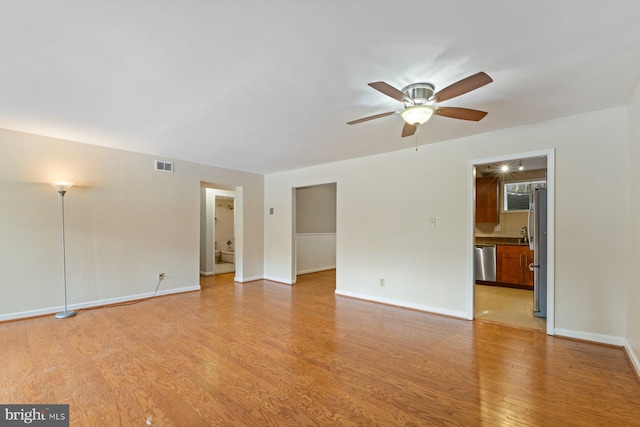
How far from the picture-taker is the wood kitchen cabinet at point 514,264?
17.6ft

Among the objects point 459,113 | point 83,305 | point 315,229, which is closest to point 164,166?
point 83,305

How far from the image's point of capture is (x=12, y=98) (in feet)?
8.66

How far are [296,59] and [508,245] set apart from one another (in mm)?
5556

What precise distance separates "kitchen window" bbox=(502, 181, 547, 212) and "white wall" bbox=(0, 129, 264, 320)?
6.31m

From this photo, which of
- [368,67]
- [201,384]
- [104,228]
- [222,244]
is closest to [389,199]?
[368,67]

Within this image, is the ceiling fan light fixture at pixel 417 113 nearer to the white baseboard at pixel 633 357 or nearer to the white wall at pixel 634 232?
the white wall at pixel 634 232

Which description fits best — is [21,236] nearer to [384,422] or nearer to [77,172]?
[77,172]

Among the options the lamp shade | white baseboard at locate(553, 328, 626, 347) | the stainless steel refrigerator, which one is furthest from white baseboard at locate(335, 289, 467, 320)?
the lamp shade

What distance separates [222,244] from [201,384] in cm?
672

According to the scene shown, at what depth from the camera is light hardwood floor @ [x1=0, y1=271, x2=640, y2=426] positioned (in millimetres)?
1863

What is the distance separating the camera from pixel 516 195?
6.05 metres

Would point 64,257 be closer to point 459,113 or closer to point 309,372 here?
point 309,372

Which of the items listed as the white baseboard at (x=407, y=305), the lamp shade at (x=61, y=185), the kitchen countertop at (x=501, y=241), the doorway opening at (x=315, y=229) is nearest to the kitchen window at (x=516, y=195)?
the kitchen countertop at (x=501, y=241)

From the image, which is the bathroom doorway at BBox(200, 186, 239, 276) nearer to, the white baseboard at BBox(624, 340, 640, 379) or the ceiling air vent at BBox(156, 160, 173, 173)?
the ceiling air vent at BBox(156, 160, 173, 173)
